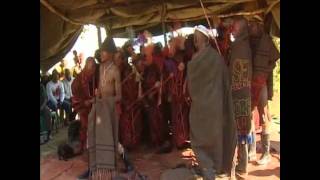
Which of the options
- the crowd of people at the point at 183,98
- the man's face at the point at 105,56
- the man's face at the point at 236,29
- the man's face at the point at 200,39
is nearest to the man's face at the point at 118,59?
the crowd of people at the point at 183,98

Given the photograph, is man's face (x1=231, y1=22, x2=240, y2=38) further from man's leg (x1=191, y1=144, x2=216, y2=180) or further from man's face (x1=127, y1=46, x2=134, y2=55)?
man's face (x1=127, y1=46, x2=134, y2=55)

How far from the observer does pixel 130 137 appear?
6.79 meters

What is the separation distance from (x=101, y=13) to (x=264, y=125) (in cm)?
259

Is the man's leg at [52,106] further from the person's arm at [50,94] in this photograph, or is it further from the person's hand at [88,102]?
the person's hand at [88,102]

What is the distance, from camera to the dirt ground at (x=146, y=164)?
557cm

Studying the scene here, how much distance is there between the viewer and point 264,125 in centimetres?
575

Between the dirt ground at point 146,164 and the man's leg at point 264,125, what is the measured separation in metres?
0.09

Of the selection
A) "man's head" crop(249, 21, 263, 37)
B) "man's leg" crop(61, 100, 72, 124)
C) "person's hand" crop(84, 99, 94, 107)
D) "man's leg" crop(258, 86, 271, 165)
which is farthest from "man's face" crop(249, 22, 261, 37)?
"man's leg" crop(61, 100, 72, 124)

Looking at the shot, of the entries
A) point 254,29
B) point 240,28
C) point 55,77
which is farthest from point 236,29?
point 55,77

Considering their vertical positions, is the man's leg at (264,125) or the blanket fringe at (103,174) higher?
the man's leg at (264,125)

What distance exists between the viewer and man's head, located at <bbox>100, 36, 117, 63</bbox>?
593 cm

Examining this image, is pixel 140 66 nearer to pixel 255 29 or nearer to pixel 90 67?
pixel 90 67

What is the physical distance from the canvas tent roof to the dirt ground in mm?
1267
